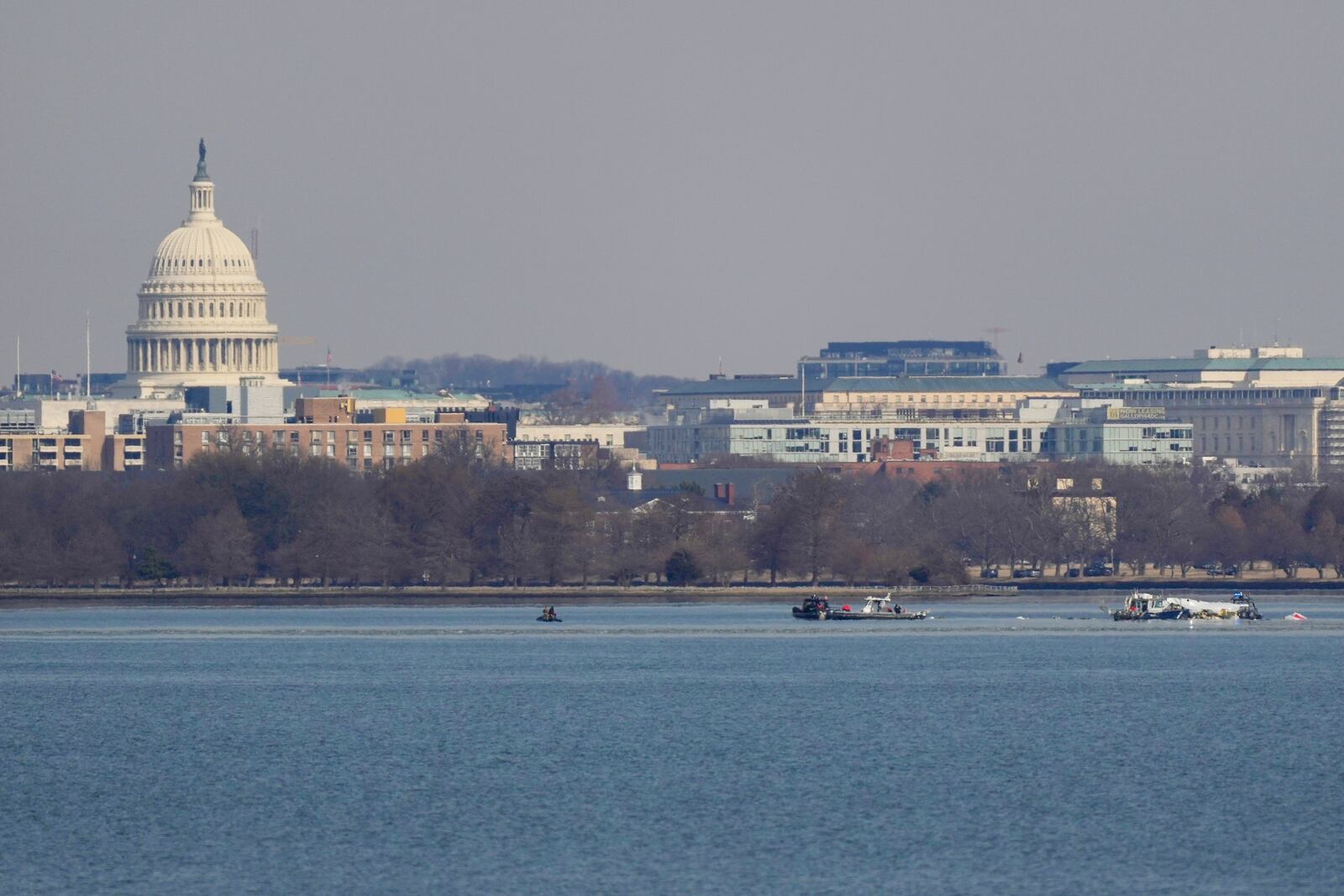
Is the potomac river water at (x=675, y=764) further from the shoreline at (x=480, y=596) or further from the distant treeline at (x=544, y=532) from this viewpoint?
the distant treeline at (x=544, y=532)

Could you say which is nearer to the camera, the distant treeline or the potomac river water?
the potomac river water

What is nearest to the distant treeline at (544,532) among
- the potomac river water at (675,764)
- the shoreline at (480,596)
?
the shoreline at (480,596)

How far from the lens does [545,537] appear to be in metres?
142

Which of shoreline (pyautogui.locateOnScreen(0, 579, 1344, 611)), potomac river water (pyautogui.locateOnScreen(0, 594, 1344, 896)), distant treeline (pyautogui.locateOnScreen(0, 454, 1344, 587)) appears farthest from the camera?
distant treeline (pyautogui.locateOnScreen(0, 454, 1344, 587))

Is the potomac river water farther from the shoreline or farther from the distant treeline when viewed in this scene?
the distant treeline

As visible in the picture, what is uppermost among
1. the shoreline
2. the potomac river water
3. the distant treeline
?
the distant treeline

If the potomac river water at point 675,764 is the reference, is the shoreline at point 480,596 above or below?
above

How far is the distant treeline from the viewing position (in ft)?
467

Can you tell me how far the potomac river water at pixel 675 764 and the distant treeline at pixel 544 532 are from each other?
90.6ft

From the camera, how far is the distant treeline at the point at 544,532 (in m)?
142

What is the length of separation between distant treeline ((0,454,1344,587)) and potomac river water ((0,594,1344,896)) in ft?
90.6

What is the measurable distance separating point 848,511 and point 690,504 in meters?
8.23

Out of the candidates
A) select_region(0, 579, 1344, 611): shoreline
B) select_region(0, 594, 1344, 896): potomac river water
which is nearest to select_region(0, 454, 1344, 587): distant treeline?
select_region(0, 579, 1344, 611): shoreline

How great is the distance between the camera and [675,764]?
73125mm
